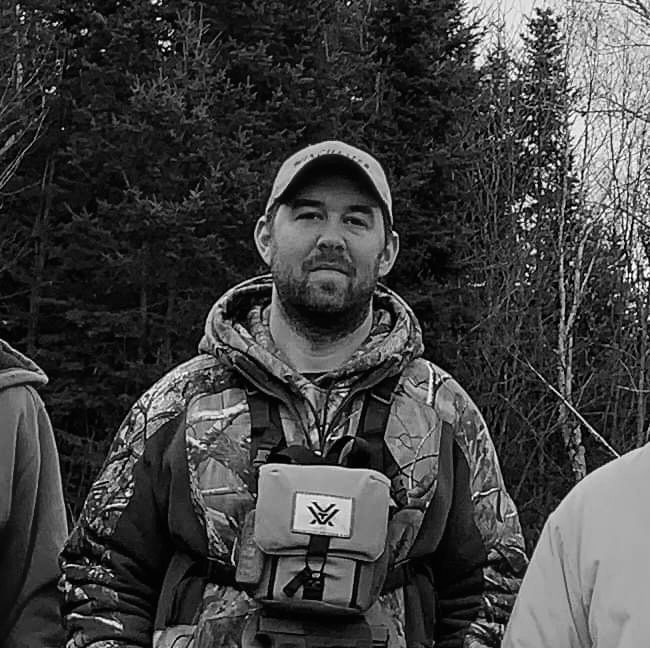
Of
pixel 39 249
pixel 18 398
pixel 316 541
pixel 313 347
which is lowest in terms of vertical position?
pixel 39 249

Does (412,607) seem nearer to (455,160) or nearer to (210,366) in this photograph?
(210,366)

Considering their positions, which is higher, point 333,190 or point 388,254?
point 333,190

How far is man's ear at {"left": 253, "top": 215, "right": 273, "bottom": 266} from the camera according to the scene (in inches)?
130

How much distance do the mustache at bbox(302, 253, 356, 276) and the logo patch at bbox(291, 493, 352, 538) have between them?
57cm

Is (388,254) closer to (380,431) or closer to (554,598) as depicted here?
(380,431)

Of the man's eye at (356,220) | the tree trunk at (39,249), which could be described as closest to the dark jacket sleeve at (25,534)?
the man's eye at (356,220)

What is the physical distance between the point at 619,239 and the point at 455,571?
25.4 metres

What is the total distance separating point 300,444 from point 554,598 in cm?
106

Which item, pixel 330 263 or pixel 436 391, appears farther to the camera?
pixel 436 391

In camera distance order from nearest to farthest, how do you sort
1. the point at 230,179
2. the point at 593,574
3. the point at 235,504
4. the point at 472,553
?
the point at 593,574, the point at 235,504, the point at 472,553, the point at 230,179

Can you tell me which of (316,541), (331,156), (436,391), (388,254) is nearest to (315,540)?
(316,541)

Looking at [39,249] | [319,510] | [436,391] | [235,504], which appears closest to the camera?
[319,510]

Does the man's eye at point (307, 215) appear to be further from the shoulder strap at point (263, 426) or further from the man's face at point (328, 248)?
the shoulder strap at point (263, 426)

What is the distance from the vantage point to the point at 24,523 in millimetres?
3164
